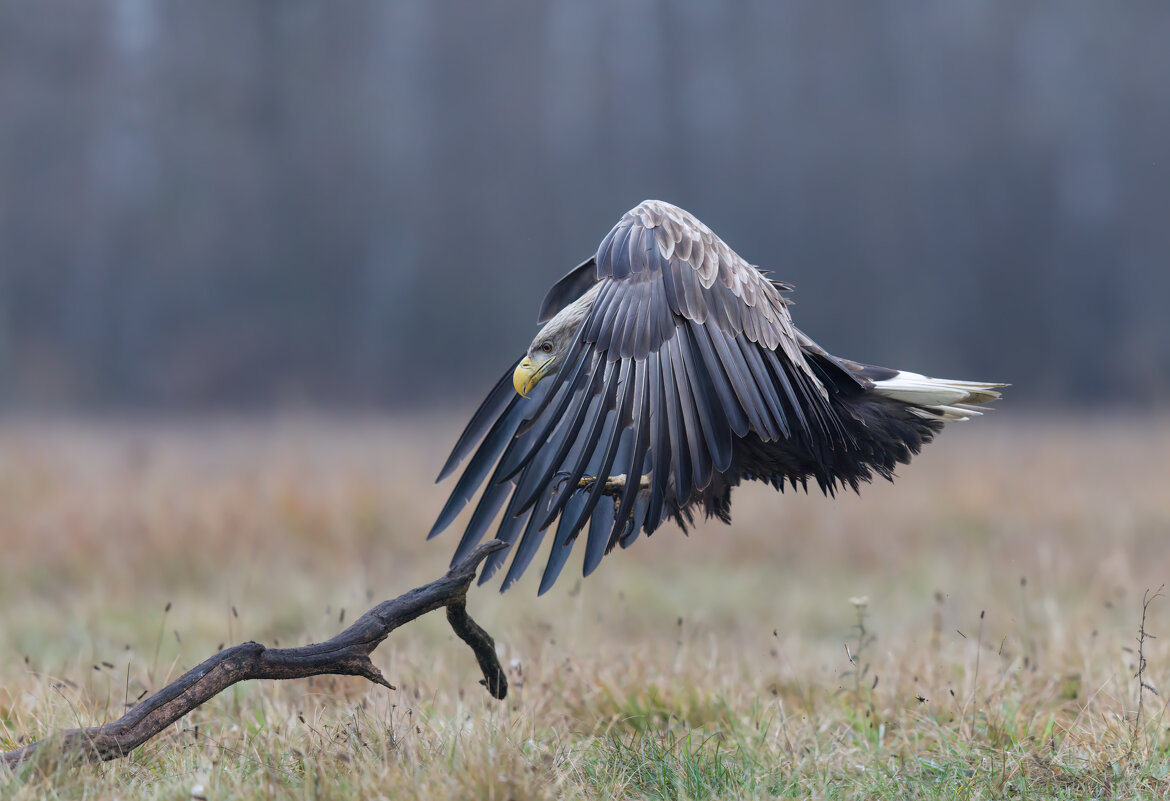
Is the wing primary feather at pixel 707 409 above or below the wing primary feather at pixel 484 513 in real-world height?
above

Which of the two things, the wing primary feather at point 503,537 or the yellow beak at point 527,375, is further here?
the yellow beak at point 527,375

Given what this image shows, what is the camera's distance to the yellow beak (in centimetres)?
293

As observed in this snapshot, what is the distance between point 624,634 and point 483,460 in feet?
7.29

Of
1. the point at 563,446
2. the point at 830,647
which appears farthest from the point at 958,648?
the point at 563,446

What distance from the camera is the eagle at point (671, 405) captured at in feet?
7.88

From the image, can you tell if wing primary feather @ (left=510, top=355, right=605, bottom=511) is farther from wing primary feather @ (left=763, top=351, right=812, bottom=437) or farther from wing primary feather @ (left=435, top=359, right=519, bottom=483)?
wing primary feather @ (left=435, top=359, right=519, bottom=483)

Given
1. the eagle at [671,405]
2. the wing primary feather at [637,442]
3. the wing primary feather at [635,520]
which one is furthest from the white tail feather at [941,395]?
the wing primary feather at [637,442]

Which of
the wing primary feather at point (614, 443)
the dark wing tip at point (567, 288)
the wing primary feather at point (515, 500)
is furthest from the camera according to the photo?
the dark wing tip at point (567, 288)

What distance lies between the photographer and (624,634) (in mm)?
5059

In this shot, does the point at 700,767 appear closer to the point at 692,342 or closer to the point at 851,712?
the point at 851,712

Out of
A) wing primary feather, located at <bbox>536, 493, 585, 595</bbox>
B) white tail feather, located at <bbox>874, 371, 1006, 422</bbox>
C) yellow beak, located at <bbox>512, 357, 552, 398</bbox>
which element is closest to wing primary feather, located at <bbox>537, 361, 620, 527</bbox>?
wing primary feather, located at <bbox>536, 493, 585, 595</bbox>

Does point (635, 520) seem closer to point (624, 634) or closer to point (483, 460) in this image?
point (483, 460)

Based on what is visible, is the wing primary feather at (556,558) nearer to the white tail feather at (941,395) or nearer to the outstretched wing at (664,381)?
the outstretched wing at (664,381)

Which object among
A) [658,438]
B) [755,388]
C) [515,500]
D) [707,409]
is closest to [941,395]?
[755,388]
